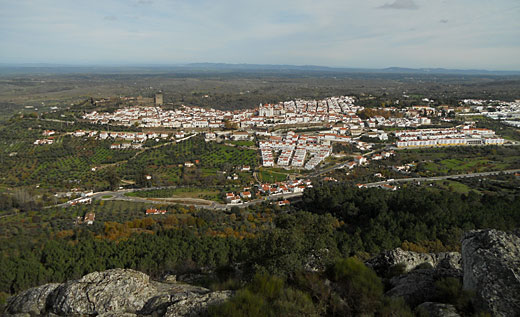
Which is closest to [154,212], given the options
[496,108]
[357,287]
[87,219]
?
[87,219]

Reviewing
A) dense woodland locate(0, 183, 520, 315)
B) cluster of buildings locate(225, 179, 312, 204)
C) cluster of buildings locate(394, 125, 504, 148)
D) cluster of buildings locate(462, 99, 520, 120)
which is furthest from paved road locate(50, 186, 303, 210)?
cluster of buildings locate(462, 99, 520, 120)

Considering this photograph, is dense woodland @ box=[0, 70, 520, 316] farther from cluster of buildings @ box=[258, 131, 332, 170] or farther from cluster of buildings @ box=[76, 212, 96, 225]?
cluster of buildings @ box=[258, 131, 332, 170]

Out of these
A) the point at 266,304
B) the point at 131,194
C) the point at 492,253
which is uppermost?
the point at 492,253

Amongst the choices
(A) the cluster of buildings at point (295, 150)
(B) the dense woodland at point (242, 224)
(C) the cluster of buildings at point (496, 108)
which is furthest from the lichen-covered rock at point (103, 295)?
(C) the cluster of buildings at point (496, 108)

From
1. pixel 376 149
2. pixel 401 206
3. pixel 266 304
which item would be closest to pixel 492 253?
pixel 266 304

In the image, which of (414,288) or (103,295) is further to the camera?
(103,295)

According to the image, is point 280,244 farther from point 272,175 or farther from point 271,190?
point 272,175

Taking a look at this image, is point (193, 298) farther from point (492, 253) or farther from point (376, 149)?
point (376, 149)
